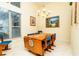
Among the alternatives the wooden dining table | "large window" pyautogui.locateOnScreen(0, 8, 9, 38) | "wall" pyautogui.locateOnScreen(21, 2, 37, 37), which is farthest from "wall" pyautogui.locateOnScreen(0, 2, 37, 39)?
"large window" pyautogui.locateOnScreen(0, 8, 9, 38)

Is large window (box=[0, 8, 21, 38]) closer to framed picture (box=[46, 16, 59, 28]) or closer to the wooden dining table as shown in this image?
the wooden dining table

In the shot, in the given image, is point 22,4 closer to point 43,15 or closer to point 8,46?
point 43,15

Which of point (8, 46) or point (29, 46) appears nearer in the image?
point (8, 46)

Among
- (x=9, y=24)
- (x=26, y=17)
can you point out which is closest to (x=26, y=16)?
(x=26, y=17)

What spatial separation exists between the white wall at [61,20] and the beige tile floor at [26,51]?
0.11 m

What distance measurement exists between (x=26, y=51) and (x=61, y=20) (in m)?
0.79

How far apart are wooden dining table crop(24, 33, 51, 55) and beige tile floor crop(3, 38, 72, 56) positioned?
0.08m

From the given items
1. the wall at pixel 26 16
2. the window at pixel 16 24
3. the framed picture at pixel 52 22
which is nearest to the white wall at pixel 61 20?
the framed picture at pixel 52 22

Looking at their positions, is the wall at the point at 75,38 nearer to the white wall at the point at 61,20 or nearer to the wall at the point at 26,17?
the white wall at the point at 61,20

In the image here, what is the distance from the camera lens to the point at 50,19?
1.87m

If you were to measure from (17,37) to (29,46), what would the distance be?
266 mm

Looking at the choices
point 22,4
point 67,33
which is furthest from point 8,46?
point 67,33

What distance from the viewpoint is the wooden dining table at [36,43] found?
1.86m

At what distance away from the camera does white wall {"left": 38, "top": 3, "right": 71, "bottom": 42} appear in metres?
1.82
